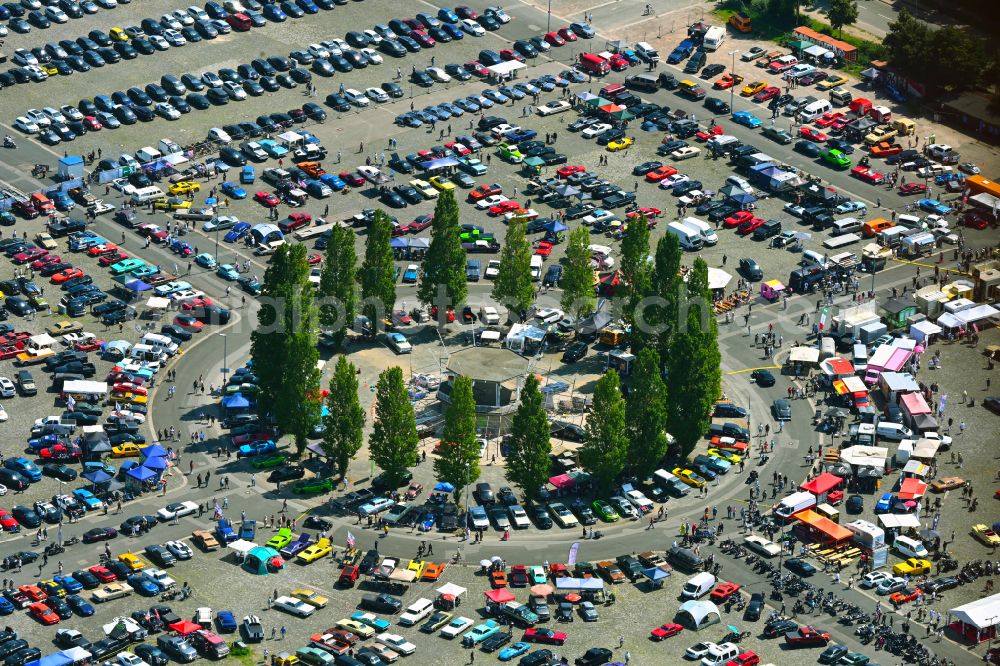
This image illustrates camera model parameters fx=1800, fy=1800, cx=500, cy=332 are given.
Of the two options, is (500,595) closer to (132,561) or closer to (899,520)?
(132,561)

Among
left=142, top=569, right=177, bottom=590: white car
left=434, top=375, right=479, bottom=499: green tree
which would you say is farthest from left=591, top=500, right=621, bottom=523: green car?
left=142, top=569, right=177, bottom=590: white car

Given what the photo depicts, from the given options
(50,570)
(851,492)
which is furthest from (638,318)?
(50,570)

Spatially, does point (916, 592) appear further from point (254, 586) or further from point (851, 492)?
point (254, 586)

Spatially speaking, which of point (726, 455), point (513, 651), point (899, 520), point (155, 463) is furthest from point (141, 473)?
point (899, 520)

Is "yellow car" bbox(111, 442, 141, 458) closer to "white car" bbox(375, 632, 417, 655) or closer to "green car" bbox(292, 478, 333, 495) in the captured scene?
"green car" bbox(292, 478, 333, 495)

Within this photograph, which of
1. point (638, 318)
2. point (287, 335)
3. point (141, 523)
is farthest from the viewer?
point (638, 318)

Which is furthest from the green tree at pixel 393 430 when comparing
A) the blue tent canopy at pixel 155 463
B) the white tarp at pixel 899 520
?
the white tarp at pixel 899 520
